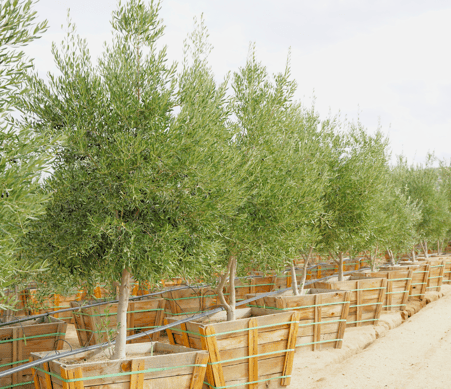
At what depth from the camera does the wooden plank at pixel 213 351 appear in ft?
32.1

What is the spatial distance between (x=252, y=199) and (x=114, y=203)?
13.4ft

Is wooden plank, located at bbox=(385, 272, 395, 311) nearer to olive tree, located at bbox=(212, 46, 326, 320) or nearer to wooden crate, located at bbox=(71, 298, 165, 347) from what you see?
olive tree, located at bbox=(212, 46, 326, 320)

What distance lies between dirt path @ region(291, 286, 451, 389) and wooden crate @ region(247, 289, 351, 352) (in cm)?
88

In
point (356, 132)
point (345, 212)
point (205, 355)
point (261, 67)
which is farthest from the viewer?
point (356, 132)

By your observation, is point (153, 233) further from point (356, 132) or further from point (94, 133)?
point (356, 132)

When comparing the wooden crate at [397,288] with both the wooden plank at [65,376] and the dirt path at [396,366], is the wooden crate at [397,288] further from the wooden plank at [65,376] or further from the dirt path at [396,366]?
the wooden plank at [65,376]

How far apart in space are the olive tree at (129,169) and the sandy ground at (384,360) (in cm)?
565

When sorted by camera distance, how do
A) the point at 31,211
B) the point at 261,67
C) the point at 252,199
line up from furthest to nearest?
1. the point at 261,67
2. the point at 252,199
3. the point at 31,211

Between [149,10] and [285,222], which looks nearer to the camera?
[149,10]

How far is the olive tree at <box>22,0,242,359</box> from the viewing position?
26.6 ft

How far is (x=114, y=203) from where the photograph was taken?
8.14m

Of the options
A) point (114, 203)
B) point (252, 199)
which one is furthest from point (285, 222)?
point (114, 203)

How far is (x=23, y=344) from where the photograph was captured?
11.9 meters

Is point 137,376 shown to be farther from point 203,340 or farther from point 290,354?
point 290,354
